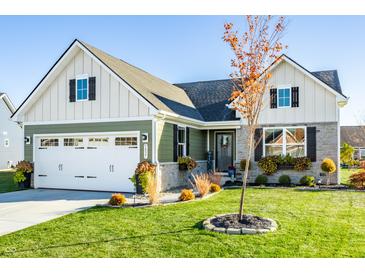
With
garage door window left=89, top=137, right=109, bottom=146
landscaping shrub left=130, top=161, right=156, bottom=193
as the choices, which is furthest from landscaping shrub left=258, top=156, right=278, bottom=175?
garage door window left=89, top=137, right=109, bottom=146

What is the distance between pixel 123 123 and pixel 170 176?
3.03 meters

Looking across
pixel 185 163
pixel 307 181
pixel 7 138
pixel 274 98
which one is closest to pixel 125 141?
pixel 185 163

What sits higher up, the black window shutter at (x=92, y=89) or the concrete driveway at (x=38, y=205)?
the black window shutter at (x=92, y=89)

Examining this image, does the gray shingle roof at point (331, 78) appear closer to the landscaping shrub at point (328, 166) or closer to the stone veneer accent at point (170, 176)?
the landscaping shrub at point (328, 166)

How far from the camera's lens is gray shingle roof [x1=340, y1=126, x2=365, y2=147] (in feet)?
123

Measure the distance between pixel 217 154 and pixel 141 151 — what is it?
645cm

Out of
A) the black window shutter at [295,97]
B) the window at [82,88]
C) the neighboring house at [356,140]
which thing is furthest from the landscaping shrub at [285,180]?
the neighboring house at [356,140]

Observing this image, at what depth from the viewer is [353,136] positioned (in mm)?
38969

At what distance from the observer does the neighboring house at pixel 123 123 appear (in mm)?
12977

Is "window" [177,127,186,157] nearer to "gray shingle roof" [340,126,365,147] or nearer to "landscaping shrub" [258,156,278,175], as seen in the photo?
"landscaping shrub" [258,156,278,175]

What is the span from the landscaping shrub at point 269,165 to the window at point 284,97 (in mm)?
2561
